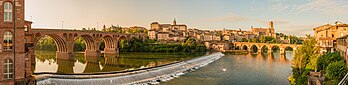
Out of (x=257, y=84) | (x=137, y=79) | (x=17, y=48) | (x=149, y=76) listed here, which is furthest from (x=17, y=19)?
(x=257, y=84)

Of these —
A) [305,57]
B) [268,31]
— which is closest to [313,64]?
[305,57]

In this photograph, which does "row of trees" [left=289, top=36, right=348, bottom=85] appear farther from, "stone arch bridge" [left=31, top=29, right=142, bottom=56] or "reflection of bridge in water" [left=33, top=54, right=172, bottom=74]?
"stone arch bridge" [left=31, top=29, right=142, bottom=56]

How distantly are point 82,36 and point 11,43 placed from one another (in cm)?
4283

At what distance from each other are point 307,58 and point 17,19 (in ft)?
82.9

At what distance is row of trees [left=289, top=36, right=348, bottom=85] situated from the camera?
1697 centimetres

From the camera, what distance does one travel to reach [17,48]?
46.2 feet

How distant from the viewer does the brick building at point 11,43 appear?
44.0 feet

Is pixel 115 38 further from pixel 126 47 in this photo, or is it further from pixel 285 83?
pixel 285 83

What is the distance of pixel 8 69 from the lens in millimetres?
13727

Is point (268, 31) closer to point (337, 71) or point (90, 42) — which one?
point (90, 42)

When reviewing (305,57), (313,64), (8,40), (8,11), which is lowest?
(313,64)

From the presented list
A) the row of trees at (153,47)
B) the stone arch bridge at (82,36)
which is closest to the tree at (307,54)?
the stone arch bridge at (82,36)

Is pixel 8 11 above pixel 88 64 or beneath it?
above

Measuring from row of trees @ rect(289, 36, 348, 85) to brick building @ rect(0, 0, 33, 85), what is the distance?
747 inches
